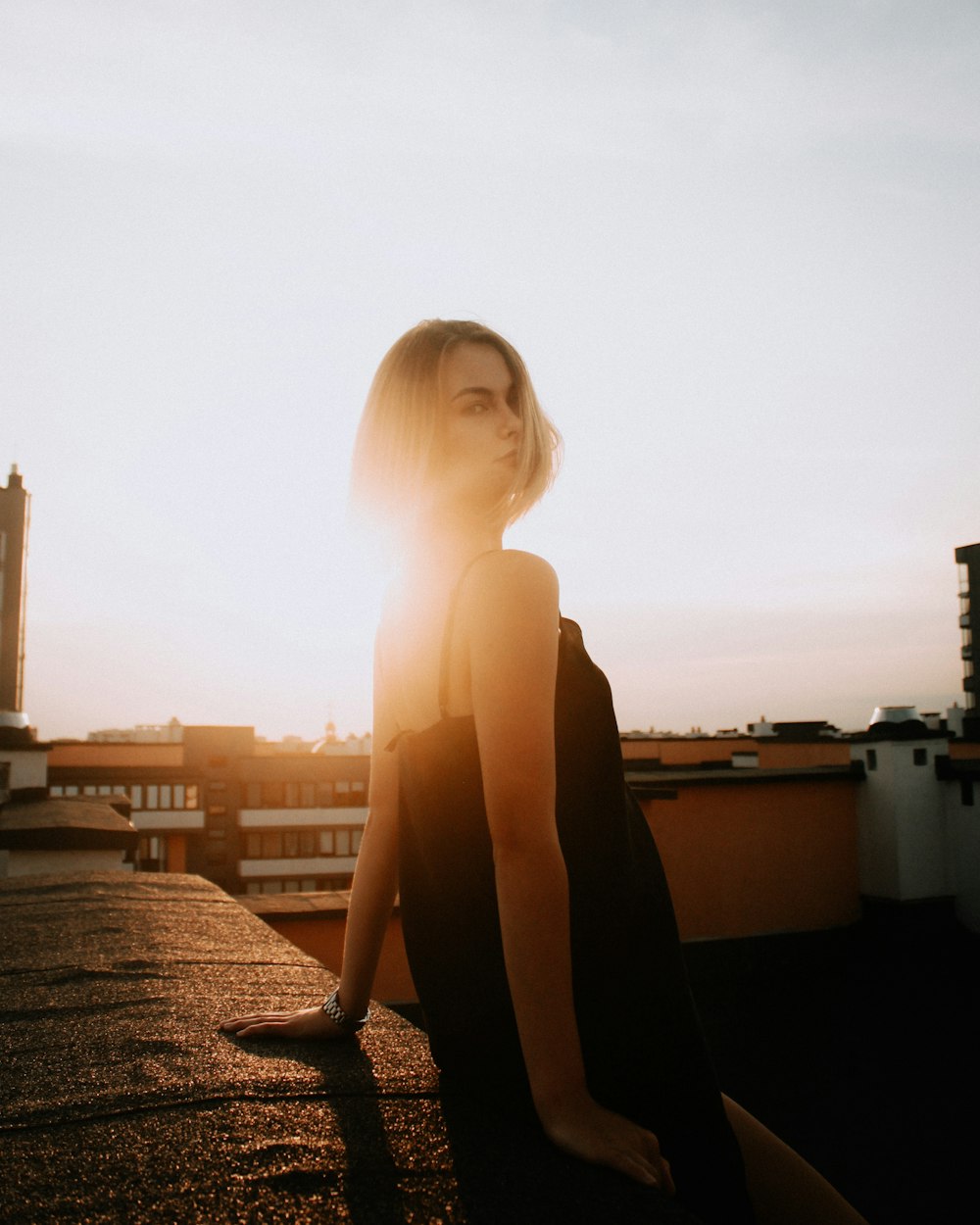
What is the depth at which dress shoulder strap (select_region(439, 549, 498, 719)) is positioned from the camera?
123 cm

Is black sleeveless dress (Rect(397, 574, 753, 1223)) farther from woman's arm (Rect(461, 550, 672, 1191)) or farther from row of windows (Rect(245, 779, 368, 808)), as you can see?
row of windows (Rect(245, 779, 368, 808))

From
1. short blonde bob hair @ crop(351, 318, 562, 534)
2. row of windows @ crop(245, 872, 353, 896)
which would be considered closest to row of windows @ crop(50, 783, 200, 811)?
row of windows @ crop(245, 872, 353, 896)

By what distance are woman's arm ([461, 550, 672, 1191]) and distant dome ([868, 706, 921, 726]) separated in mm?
9108

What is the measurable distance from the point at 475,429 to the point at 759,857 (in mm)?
8342

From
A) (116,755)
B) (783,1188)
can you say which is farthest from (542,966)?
(116,755)

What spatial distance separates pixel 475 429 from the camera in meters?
1.48

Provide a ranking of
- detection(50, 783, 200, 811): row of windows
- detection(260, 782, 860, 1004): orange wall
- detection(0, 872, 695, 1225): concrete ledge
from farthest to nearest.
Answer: detection(50, 783, 200, 811): row of windows, detection(260, 782, 860, 1004): orange wall, detection(0, 872, 695, 1225): concrete ledge

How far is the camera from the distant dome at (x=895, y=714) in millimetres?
9408

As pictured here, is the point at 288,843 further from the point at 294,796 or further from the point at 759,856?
the point at 759,856

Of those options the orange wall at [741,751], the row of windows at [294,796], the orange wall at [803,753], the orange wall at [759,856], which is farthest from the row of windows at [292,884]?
the orange wall at [759,856]

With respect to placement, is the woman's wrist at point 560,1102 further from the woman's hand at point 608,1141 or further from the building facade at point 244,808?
the building facade at point 244,808

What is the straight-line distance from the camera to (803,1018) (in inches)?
269

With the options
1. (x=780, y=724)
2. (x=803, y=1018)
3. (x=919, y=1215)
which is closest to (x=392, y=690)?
(x=919, y=1215)

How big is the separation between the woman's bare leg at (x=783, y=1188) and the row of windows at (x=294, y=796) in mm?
50371
